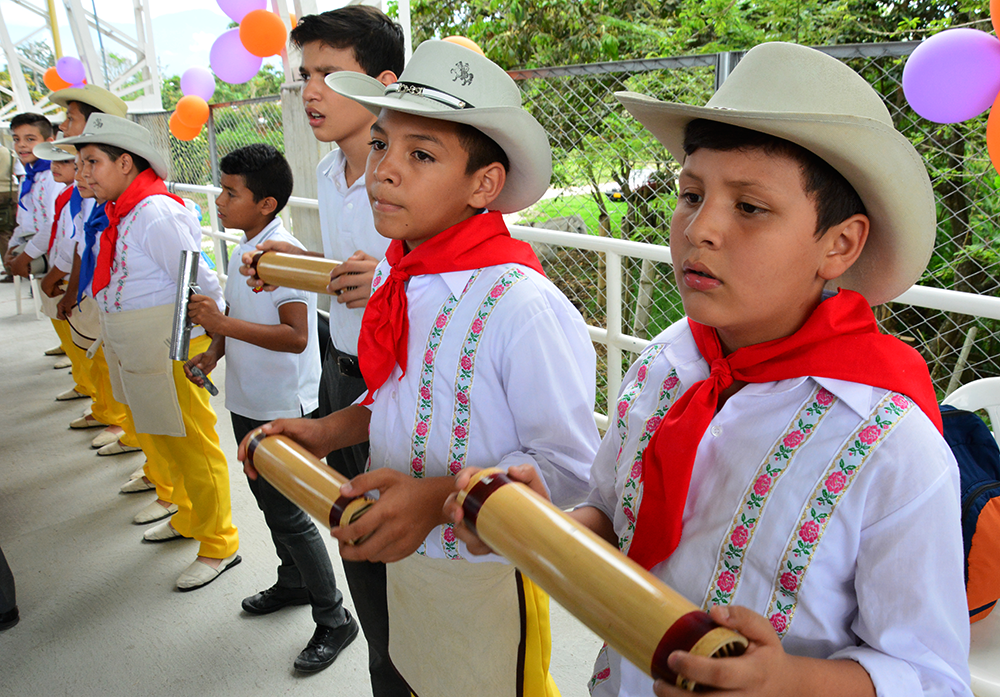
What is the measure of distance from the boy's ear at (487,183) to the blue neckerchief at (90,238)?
222cm

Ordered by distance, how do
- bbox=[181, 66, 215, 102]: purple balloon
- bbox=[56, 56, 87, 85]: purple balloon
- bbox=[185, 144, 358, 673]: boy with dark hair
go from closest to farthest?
bbox=[185, 144, 358, 673]: boy with dark hair, bbox=[181, 66, 215, 102]: purple balloon, bbox=[56, 56, 87, 85]: purple balloon

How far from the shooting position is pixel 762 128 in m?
0.73

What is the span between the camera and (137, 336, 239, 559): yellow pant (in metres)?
2.58

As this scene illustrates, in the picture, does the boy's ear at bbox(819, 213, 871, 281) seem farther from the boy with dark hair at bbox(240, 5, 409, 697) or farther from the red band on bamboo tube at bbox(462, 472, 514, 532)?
the boy with dark hair at bbox(240, 5, 409, 697)

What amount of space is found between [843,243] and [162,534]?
2929 mm

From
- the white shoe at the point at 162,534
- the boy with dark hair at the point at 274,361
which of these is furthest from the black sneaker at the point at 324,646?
the white shoe at the point at 162,534

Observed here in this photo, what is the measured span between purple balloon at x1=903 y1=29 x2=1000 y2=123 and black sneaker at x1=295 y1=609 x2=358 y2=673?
2.48 metres

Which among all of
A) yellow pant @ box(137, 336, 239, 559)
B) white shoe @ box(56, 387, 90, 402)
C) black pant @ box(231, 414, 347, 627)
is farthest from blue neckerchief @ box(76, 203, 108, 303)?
white shoe @ box(56, 387, 90, 402)

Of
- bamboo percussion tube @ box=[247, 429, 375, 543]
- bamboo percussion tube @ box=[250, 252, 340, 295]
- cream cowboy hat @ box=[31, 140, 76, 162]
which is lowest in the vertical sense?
bamboo percussion tube @ box=[247, 429, 375, 543]

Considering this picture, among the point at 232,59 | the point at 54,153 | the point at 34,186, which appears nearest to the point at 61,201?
the point at 54,153

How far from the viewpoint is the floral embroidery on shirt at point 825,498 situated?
2.46 ft

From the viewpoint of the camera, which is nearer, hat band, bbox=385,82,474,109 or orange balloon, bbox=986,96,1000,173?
hat band, bbox=385,82,474,109

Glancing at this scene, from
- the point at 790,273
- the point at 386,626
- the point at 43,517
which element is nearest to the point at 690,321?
the point at 790,273

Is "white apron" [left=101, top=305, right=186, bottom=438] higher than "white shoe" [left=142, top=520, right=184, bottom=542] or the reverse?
higher
